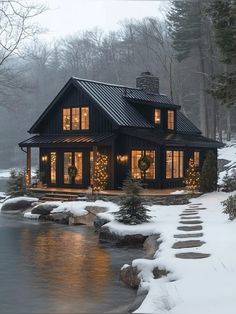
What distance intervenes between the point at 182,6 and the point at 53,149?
864 inches

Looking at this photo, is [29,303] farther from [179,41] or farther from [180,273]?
[179,41]

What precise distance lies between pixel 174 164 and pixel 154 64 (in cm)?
2926

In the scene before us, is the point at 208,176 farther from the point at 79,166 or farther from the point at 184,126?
the point at 184,126

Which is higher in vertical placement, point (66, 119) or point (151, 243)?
point (66, 119)

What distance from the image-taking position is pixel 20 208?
2597cm

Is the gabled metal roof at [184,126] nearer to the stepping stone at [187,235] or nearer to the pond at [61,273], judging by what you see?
the pond at [61,273]

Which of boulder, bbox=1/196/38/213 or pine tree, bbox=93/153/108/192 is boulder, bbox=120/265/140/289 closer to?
pine tree, bbox=93/153/108/192

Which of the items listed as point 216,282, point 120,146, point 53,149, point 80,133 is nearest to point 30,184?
point 53,149

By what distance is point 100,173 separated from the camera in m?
25.6

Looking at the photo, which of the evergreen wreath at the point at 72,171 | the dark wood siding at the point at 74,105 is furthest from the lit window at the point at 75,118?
the evergreen wreath at the point at 72,171

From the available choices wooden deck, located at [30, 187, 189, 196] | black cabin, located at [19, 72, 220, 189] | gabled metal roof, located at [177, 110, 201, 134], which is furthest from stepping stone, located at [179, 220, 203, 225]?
gabled metal roof, located at [177, 110, 201, 134]

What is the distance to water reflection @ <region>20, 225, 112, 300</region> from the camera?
10598mm

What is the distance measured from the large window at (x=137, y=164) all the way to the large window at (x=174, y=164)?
0.95 meters

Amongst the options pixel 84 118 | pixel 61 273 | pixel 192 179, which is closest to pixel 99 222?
pixel 61 273
